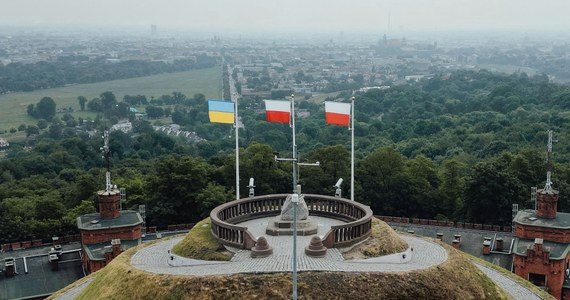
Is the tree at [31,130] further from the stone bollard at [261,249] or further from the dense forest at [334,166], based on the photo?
the stone bollard at [261,249]

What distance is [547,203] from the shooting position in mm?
37125

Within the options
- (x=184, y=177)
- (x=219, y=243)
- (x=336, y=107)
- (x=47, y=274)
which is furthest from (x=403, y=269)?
(x=184, y=177)

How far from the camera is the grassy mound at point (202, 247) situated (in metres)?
23.7

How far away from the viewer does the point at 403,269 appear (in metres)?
21.0

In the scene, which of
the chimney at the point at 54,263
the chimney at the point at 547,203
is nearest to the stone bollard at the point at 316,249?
the chimney at the point at 54,263

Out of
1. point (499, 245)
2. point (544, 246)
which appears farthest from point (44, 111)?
point (544, 246)

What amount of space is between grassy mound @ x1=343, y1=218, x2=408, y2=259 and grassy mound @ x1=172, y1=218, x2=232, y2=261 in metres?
4.72

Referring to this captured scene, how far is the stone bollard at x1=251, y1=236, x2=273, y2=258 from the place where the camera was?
74.4 feet

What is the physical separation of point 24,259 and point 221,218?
1603 centimetres

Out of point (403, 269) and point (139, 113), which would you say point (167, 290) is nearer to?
point (403, 269)

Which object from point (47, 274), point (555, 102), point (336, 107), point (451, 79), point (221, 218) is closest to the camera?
point (221, 218)

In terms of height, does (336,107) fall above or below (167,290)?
above

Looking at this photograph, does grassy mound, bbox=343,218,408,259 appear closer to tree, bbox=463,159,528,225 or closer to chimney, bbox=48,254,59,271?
chimney, bbox=48,254,59,271

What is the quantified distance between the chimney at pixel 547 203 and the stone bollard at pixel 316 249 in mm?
19855
